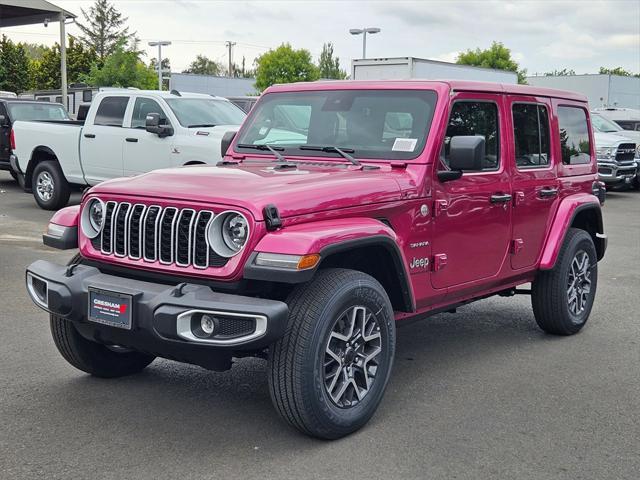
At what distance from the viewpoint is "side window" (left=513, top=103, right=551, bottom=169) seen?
594cm

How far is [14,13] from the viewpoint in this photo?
29016 millimetres

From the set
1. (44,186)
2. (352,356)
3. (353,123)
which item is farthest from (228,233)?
(44,186)

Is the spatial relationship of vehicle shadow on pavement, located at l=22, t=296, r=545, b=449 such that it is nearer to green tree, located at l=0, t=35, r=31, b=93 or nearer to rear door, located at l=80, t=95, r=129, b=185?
rear door, located at l=80, t=95, r=129, b=185

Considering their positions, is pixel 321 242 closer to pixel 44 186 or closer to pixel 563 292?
pixel 563 292

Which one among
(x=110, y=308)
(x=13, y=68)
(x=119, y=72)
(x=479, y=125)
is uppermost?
(x=13, y=68)

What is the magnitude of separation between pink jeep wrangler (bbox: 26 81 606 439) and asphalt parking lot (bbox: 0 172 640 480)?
24 cm

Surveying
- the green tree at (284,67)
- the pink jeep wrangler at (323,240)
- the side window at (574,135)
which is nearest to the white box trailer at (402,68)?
the side window at (574,135)

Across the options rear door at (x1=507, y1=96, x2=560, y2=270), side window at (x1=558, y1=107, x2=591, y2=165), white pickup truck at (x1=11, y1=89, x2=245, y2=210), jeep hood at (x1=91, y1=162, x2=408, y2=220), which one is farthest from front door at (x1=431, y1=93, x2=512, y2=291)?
white pickup truck at (x1=11, y1=89, x2=245, y2=210)

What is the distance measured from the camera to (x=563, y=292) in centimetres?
629

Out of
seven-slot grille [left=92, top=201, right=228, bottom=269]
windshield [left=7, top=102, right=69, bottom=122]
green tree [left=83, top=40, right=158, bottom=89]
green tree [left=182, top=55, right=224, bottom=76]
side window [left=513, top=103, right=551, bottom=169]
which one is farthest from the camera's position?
green tree [left=182, top=55, right=224, bottom=76]

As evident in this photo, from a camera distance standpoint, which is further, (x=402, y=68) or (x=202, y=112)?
(x=402, y=68)

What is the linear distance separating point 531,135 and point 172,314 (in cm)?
334

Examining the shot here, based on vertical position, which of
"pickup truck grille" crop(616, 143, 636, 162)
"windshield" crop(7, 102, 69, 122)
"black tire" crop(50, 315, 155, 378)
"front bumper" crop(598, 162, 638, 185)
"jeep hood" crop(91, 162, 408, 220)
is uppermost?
"windshield" crop(7, 102, 69, 122)

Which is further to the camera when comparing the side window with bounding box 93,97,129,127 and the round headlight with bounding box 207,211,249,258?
the side window with bounding box 93,97,129,127
